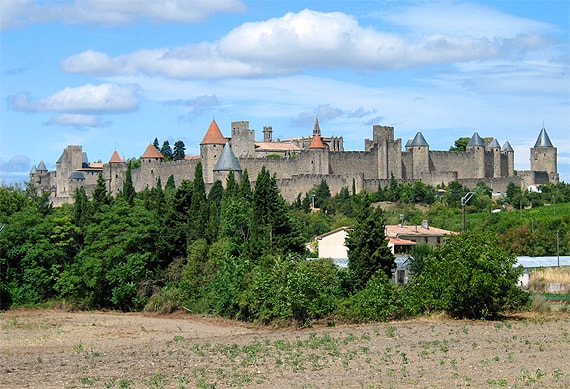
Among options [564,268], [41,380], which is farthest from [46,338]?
[564,268]

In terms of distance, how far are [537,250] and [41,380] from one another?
35058 mm

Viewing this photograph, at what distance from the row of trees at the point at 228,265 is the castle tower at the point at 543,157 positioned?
1935 inches

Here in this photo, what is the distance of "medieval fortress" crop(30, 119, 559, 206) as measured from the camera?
3002 inches

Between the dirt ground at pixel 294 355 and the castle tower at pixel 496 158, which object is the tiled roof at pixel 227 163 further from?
→ the dirt ground at pixel 294 355

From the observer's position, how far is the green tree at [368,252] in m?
32.5

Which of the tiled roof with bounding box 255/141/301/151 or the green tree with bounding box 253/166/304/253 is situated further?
the tiled roof with bounding box 255/141/301/151

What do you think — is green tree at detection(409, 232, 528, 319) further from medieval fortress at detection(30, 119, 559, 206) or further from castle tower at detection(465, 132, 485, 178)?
castle tower at detection(465, 132, 485, 178)

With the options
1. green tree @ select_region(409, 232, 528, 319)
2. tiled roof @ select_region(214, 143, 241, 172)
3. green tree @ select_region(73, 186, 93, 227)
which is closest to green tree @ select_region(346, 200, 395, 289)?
green tree @ select_region(409, 232, 528, 319)

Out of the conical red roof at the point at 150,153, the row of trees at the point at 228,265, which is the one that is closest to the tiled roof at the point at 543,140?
the conical red roof at the point at 150,153

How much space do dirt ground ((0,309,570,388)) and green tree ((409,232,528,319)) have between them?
1.91ft

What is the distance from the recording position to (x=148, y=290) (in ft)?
125

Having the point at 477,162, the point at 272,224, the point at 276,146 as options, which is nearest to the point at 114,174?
the point at 276,146

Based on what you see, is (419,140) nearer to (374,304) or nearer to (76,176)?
(76,176)

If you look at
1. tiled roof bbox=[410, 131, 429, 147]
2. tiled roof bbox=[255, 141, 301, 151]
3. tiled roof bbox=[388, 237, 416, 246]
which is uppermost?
tiled roof bbox=[255, 141, 301, 151]
